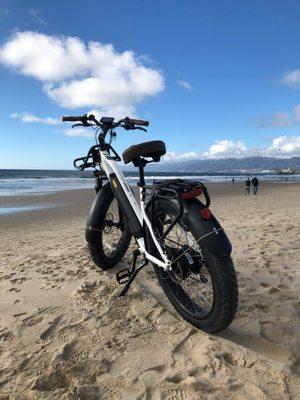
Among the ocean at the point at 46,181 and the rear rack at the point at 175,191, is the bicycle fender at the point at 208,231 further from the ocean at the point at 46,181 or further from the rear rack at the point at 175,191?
the ocean at the point at 46,181

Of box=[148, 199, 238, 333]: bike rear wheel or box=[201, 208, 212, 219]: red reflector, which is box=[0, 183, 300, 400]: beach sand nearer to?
box=[148, 199, 238, 333]: bike rear wheel

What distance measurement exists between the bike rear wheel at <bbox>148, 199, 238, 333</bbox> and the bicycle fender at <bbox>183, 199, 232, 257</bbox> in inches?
0.7

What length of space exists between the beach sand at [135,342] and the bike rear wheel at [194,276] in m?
0.16

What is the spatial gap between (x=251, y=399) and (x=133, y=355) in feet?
3.02

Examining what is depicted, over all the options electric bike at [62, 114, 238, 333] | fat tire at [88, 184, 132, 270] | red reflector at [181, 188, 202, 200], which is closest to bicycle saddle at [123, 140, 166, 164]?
electric bike at [62, 114, 238, 333]

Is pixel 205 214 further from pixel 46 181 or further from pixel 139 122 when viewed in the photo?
pixel 46 181

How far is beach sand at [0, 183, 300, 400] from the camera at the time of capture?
91.0 inches

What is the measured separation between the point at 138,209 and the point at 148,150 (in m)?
0.61

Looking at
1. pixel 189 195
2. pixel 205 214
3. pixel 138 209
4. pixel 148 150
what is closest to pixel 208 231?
pixel 205 214

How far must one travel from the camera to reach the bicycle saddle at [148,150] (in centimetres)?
348

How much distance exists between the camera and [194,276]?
317 cm

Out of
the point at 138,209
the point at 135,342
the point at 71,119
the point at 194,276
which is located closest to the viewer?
the point at 135,342

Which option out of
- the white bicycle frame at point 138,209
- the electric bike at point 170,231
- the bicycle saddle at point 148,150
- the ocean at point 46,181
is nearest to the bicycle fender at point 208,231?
the electric bike at point 170,231

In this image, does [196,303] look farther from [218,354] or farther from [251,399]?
[251,399]
